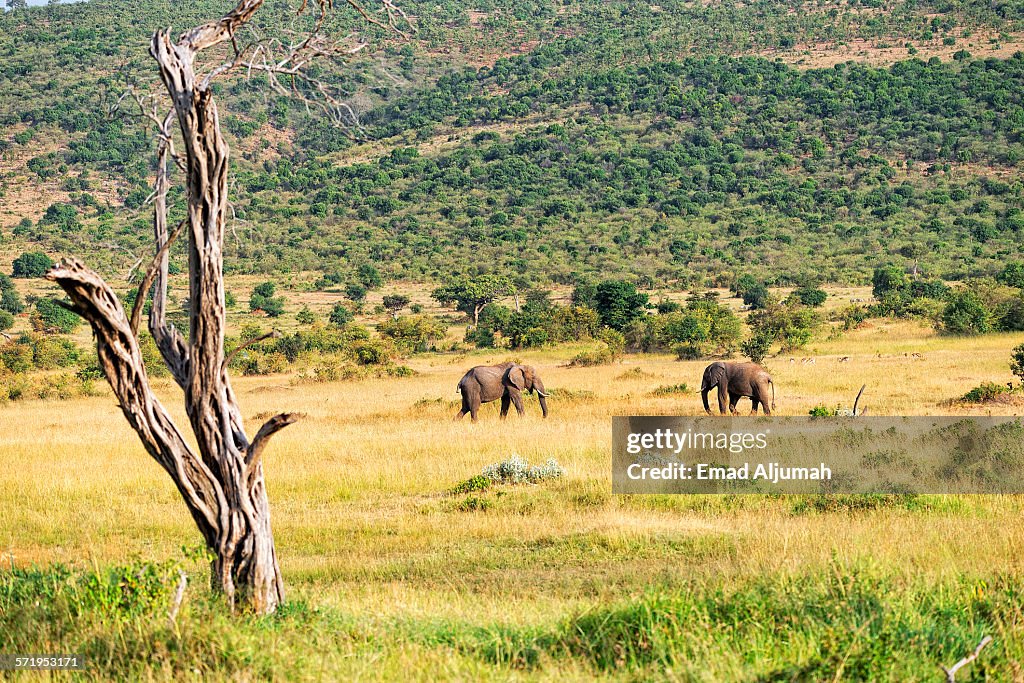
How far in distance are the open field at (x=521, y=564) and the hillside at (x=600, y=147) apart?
4248 centimetres

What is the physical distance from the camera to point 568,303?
5203 cm

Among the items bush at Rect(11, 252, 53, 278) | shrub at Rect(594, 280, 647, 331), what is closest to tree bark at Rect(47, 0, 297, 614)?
shrub at Rect(594, 280, 647, 331)

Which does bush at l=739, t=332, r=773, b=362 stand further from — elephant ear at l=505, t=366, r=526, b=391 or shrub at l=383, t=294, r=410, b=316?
shrub at l=383, t=294, r=410, b=316

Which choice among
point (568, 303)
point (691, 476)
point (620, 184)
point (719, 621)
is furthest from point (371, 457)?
point (620, 184)

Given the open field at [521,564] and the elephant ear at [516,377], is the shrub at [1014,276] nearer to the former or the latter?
the open field at [521,564]

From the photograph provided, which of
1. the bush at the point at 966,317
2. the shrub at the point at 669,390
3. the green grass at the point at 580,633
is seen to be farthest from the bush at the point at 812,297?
the green grass at the point at 580,633

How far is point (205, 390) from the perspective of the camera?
6.04 meters

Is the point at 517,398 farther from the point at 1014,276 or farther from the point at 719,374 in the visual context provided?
the point at 1014,276

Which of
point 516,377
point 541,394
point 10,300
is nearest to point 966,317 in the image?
point 541,394

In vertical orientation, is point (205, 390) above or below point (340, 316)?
above

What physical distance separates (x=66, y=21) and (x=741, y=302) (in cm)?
10726

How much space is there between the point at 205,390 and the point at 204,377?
78 mm

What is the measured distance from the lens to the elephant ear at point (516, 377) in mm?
19531

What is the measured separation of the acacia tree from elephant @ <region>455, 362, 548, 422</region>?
12882mm
